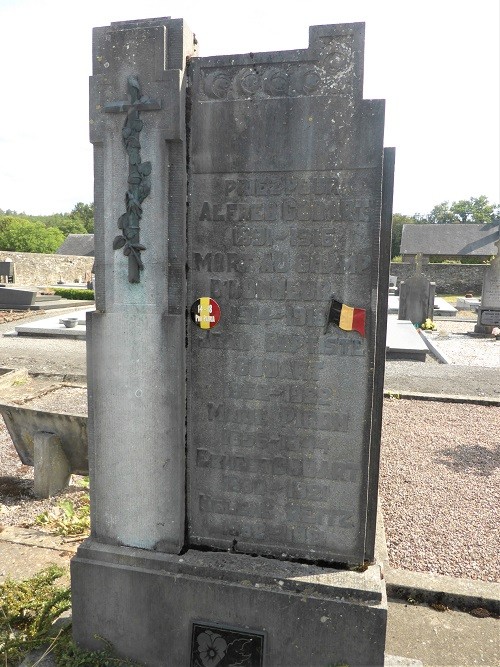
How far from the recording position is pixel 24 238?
62.8m

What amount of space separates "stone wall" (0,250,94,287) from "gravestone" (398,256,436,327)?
2442cm

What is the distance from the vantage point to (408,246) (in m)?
46.4

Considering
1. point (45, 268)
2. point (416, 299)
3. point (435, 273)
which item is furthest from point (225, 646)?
point (435, 273)

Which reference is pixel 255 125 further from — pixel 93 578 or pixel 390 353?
pixel 390 353

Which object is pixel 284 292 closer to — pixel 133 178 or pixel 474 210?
pixel 133 178

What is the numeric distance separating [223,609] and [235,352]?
1322mm

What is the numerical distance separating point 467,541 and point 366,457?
2408 millimetres

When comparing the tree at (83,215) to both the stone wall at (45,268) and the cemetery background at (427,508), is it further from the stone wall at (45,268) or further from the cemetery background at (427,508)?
the cemetery background at (427,508)

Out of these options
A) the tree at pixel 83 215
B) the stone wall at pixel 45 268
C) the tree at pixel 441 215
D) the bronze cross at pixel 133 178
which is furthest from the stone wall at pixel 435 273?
the tree at pixel 83 215

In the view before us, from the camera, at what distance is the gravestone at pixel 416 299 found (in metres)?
17.9

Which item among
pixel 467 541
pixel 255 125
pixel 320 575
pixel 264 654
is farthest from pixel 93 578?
pixel 467 541

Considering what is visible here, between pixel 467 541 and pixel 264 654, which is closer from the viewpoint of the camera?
pixel 264 654

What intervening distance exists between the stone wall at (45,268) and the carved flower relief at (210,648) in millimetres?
33011

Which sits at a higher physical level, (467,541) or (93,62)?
(93,62)
